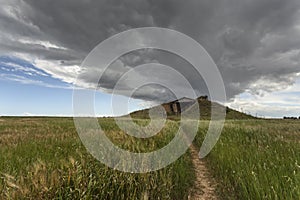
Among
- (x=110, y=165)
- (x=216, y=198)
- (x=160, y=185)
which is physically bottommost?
(x=216, y=198)

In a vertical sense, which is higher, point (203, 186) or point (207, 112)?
point (207, 112)

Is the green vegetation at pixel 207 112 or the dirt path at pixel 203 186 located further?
the green vegetation at pixel 207 112

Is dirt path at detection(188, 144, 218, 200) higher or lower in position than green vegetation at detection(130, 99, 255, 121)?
lower

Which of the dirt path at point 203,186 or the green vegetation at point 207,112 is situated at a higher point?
the green vegetation at point 207,112

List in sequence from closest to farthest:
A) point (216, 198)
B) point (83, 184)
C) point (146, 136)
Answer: point (83, 184), point (216, 198), point (146, 136)

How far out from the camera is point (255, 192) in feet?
14.9

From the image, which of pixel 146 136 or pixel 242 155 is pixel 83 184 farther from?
pixel 146 136

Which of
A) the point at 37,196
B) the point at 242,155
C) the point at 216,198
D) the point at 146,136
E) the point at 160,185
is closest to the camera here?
the point at 37,196

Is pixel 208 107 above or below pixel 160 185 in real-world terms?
above

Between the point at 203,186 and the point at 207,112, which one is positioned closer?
the point at 203,186

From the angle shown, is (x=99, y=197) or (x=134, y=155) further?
(x=134, y=155)

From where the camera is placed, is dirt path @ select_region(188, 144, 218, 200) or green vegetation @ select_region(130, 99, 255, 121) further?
green vegetation @ select_region(130, 99, 255, 121)

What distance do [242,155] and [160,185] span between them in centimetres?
373

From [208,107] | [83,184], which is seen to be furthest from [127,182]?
[208,107]
